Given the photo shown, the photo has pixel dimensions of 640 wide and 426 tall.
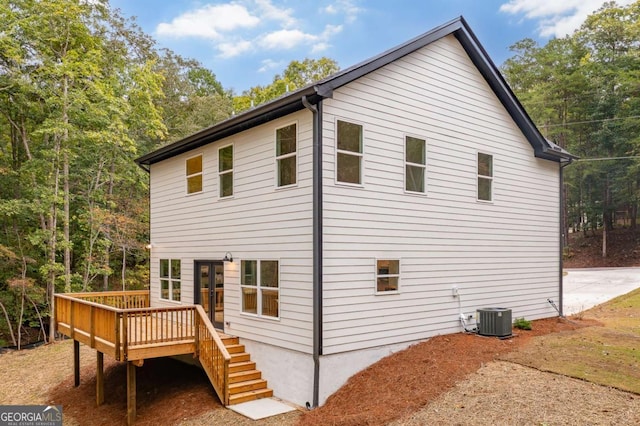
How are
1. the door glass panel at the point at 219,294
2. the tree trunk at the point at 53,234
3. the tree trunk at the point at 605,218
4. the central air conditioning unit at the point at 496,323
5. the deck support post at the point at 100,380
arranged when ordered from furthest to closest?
the tree trunk at the point at 605,218 → the tree trunk at the point at 53,234 → the door glass panel at the point at 219,294 → the central air conditioning unit at the point at 496,323 → the deck support post at the point at 100,380

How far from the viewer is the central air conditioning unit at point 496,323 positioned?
32.3 feet

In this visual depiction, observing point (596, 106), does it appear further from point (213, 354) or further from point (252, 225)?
point (213, 354)

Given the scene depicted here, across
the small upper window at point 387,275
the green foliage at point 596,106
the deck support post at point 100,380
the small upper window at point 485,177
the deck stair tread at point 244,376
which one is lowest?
the deck support post at point 100,380

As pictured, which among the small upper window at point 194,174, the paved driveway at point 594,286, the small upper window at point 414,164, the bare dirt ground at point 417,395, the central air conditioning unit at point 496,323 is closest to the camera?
the bare dirt ground at point 417,395

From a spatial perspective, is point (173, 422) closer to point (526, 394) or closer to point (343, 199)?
point (343, 199)

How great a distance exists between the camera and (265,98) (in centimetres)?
2970

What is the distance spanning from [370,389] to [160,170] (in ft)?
30.5

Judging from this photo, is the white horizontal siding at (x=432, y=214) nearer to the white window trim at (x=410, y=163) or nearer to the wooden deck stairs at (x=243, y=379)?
the white window trim at (x=410, y=163)

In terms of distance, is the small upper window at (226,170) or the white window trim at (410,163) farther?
the small upper window at (226,170)

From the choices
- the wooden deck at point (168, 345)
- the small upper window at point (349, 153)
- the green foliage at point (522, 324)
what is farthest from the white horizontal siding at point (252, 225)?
the green foliage at point (522, 324)

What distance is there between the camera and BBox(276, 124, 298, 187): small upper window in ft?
27.6

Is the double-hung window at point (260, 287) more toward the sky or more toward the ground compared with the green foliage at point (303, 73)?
more toward the ground

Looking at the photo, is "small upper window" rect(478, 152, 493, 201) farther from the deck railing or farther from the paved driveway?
the deck railing

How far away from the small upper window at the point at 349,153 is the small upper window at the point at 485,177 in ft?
13.3
